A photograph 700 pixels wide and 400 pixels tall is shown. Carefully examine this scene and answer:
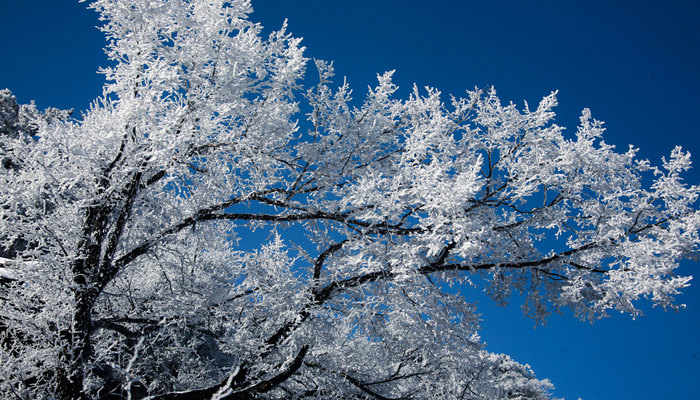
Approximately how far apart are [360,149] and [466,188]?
2.01 meters

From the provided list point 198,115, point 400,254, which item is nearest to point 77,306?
point 198,115

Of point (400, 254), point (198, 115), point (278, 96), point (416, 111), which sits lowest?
point (400, 254)

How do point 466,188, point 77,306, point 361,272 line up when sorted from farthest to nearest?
point 361,272, point 77,306, point 466,188

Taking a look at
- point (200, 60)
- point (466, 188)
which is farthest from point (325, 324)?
point (200, 60)

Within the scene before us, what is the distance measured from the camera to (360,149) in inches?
223

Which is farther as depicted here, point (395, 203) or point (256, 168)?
point (256, 168)

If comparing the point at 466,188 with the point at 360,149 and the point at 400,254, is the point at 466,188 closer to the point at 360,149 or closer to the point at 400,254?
the point at 400,254

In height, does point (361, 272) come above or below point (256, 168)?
below

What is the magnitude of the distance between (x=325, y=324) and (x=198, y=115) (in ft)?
11.3

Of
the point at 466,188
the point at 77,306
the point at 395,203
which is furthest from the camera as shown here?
the point at 77,306

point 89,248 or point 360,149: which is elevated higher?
point 360,149

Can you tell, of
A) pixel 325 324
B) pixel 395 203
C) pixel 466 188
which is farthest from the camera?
pixel 325 324

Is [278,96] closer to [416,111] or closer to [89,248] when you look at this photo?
[416,111]

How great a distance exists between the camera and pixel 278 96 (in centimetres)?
566
